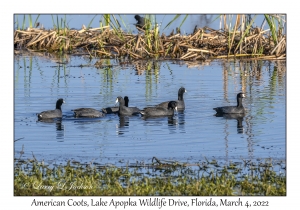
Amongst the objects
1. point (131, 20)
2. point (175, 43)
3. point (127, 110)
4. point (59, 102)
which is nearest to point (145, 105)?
point (127, 110)

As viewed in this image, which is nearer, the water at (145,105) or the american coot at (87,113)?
the water at (145,105)

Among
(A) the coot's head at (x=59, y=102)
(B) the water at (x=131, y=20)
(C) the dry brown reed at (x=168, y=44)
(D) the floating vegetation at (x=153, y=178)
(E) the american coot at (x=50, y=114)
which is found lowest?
(D) the floating vegetation at (x=153, y=178)

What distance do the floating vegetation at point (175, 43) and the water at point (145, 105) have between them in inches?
30.4

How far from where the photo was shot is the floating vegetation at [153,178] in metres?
10.4

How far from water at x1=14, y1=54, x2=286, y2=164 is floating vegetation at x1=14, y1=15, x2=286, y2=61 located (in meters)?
0.77

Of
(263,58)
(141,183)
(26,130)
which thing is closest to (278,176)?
(141,183)

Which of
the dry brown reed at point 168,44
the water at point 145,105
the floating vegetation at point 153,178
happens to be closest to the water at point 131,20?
the dry brown reed at point 168,44

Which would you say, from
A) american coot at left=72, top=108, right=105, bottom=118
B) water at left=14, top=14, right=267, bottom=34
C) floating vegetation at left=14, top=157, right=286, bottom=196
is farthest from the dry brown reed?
floating vegetation at left=14, top=157, right=286, bottom=196

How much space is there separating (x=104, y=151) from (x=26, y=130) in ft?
9.56

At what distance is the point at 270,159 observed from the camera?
1240cm

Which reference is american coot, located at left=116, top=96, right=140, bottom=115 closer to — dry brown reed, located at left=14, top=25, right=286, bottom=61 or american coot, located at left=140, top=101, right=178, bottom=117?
american coot, located at left=140, top=101, right=178, bottom=117

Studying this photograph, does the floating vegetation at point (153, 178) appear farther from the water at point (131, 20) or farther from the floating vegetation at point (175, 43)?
the water at point (131, 20)

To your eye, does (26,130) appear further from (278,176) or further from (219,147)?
(278,176)

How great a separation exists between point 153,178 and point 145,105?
311 inches
